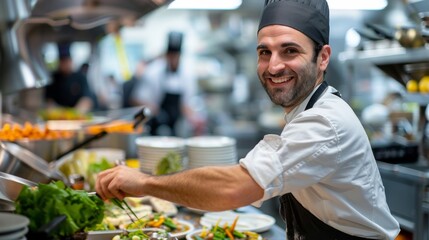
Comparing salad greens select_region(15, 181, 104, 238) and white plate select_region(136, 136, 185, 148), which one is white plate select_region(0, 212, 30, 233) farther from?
white plate select_region(136, 136, 185, 148)

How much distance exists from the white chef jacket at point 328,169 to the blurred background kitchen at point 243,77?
1756 millimetres

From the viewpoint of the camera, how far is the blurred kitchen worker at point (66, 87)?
7.45 meters

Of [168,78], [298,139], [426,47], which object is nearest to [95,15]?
[168,78]

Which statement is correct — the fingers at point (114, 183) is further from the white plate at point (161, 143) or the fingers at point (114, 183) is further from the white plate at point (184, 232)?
the white plate at point (161, 143)

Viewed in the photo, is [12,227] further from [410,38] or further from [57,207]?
[410,38]

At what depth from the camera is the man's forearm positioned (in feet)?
5.24

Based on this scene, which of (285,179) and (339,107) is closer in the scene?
(285,179)

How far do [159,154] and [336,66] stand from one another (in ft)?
15.2

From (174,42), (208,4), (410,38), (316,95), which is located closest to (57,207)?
(316,95)

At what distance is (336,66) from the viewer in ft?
23.9

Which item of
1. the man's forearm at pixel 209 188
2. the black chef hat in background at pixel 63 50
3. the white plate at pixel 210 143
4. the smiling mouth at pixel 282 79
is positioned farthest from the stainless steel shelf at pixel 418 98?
the black chef hat in background at pixel 63 50

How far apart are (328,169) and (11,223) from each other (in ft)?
3.03

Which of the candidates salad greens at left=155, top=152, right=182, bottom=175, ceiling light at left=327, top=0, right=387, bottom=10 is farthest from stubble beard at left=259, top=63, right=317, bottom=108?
ceiling light at left=327, top=0, right=387, bottom=10

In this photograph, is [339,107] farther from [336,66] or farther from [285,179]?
[336,66]
